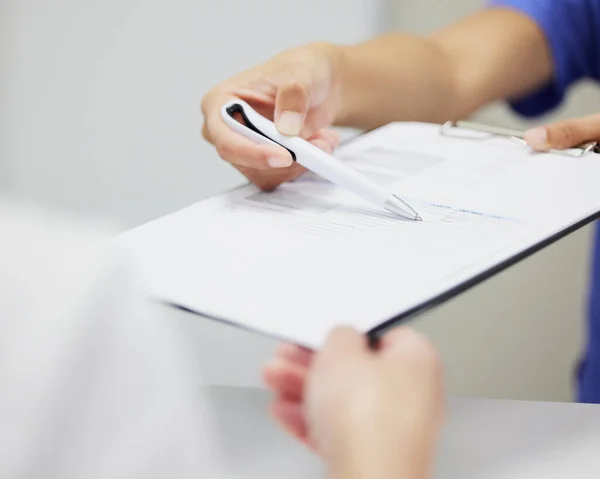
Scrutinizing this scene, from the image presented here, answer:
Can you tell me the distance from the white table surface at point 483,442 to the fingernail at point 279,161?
0.10 meters

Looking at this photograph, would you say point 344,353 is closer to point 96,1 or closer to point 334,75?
point 334,75

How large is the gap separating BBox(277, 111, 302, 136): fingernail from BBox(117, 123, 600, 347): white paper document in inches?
1.2

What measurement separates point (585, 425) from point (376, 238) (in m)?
0.11

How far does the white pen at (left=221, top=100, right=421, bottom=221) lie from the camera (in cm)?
33

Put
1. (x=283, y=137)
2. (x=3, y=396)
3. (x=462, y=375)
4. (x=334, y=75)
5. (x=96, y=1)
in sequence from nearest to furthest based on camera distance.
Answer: (x=3, y=396), (x=283, y=137), (x=334, y=75), (x=462, y=375), (x=96, y=1)

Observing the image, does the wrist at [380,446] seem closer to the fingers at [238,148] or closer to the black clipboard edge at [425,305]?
the black clipboard edge at [425,305]

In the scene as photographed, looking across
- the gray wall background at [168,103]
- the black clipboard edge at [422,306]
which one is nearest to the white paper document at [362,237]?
the black clipboard edge at [422,306]

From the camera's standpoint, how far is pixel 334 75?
1.52 ft

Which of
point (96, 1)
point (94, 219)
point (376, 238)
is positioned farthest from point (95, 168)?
point (94, 219)

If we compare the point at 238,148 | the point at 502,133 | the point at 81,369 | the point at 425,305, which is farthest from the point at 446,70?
the point at 81,369

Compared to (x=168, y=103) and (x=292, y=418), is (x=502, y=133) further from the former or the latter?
(x=168, y=103)

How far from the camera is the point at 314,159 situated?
1.16ft

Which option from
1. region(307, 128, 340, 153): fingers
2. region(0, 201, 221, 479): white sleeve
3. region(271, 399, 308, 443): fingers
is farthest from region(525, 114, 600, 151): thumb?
region(0, 201, 221, 479): white sleeve

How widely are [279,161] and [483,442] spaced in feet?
0.50
